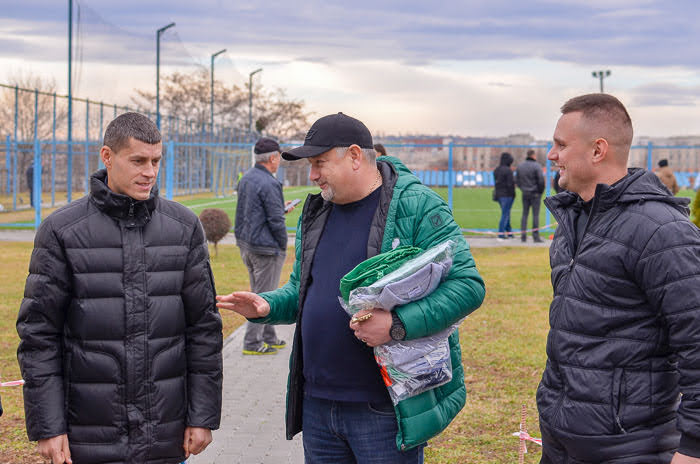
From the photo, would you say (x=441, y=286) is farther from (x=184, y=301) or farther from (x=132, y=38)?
(x=132, y=38)

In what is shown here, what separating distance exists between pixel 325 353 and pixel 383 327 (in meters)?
0.39

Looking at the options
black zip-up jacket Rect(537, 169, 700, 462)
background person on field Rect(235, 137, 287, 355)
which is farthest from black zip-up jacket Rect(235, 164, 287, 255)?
black zip-up jacket Rect(537, 169, 700, 462)

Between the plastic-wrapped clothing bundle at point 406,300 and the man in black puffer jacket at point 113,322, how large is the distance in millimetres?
800

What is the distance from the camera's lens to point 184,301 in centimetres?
350

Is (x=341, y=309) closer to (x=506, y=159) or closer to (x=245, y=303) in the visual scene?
(x=245, y=303)

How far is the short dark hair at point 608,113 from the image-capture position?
3076 mm

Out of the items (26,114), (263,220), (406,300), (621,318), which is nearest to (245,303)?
(406,300)

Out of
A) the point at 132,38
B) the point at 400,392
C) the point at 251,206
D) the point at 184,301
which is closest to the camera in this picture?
the point at 400,392

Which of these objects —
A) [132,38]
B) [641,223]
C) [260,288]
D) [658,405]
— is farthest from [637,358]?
[132,38]

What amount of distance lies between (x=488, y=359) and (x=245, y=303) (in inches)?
223

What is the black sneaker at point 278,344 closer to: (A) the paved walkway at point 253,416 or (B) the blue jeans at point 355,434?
(A) the paved walkway at point 253,416

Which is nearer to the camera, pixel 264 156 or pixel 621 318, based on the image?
pixel 621 318

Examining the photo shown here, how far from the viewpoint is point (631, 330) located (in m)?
A: 2.86

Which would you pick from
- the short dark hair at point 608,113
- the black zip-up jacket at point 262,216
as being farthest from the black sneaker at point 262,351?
the short dark hair at point 608,113
